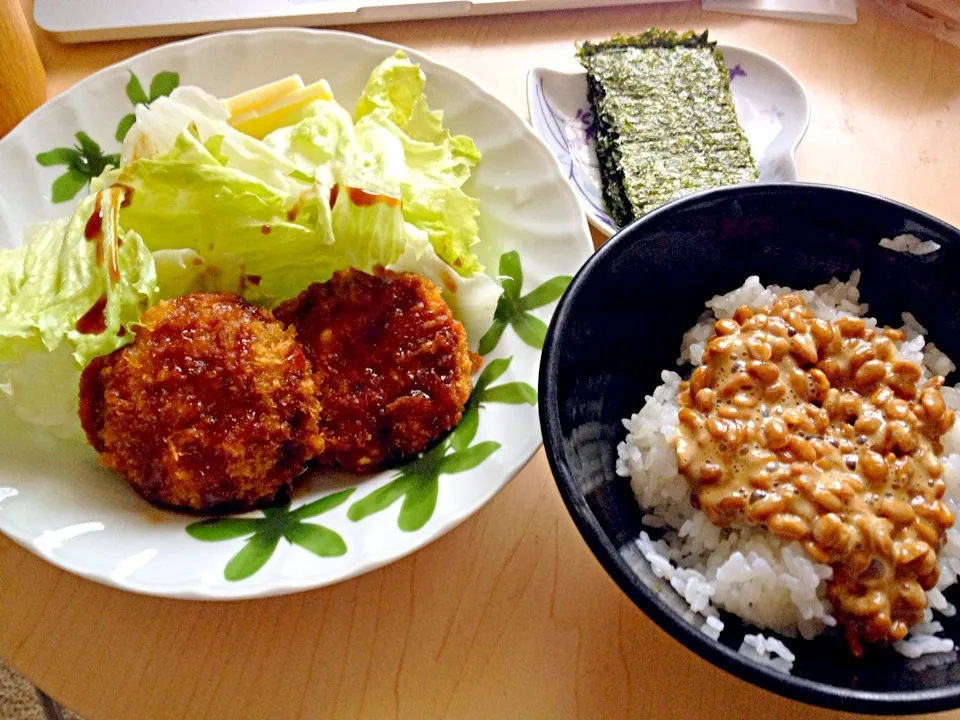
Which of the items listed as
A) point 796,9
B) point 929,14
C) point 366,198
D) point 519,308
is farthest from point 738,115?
point 366,198

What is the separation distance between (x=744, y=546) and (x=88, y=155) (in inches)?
46.3

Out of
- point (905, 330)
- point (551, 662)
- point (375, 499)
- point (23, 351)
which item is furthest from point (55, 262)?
point (905, 330)

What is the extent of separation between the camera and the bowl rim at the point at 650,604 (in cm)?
74

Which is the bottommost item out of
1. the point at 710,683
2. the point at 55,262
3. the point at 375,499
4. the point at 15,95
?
the point at 710,683

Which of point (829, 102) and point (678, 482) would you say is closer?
point (678, 482)

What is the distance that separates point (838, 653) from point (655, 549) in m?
0.24

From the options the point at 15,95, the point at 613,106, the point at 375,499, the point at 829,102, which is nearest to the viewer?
the point at 375,499

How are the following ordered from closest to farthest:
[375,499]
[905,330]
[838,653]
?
1. [838,653]
2. [375,499]
3. [905,330]

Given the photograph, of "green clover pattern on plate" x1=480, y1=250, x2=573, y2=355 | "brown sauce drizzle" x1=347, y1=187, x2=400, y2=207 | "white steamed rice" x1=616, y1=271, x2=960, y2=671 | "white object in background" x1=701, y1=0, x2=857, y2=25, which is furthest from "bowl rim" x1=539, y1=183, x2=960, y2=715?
"white object in background" x1=701, y1=0, x2=857, y2=25

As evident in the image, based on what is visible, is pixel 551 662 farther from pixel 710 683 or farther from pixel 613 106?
pixel 613 106

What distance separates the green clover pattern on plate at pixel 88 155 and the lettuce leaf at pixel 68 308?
186 millimetres

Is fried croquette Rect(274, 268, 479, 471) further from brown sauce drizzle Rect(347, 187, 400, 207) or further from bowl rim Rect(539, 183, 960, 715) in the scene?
bowl rim Rect(539, 183, 960, 715)

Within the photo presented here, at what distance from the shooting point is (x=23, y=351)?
3.33ft

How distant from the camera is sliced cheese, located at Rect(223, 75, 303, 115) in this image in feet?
4.20
